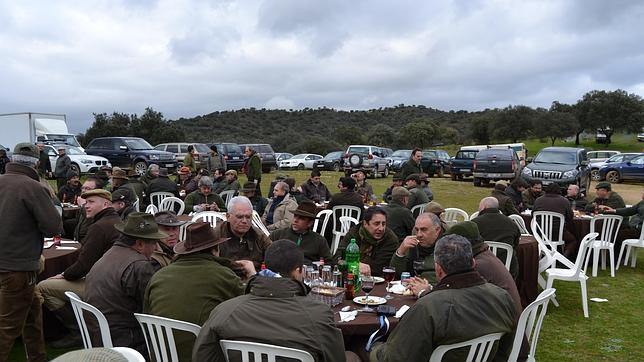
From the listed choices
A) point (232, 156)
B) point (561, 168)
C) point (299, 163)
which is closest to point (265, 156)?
point (232, 156)

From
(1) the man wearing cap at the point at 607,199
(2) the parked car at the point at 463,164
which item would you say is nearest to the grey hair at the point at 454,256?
(1) the man wearing cap at the point at 607,199

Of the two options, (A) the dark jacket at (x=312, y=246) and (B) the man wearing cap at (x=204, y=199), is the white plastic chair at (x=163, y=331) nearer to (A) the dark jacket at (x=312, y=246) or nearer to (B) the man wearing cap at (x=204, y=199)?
(A) the dark jacket at (x=312, y=246)

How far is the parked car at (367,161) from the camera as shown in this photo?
23.8 metres

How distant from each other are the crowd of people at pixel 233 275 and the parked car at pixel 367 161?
1702 centimetres

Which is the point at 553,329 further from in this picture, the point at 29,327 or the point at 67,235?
the point at 67,235

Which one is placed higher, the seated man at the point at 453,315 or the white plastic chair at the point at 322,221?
the seated man at the point at 453,315

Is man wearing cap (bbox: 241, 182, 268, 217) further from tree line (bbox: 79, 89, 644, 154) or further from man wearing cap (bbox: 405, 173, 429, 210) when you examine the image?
tree line (bbox: 79, 89, 644, 154)

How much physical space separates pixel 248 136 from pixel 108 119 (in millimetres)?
21528

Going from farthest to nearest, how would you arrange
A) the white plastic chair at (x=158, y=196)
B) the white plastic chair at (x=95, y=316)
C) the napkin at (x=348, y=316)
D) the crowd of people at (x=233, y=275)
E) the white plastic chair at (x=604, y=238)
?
the white plastic chair at (x=158, y=196)
the white plastic chair at (x=604, y=238)
the napkin at (x=348, y=316)
the white plastic chair at (x=95, y=316)
the crowd of people at (x=233, y=275)

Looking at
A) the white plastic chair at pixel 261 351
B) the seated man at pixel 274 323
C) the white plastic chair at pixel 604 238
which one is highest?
the seated man at pixel 274 323

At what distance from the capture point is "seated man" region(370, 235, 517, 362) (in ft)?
8.34

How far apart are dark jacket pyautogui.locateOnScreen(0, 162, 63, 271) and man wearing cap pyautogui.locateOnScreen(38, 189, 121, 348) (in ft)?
1.36

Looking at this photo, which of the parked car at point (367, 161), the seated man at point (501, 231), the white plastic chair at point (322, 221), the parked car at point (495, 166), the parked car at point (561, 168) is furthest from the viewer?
the parked car at point (367, 161)

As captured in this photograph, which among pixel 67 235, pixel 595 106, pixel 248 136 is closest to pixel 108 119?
pixel 248 136
